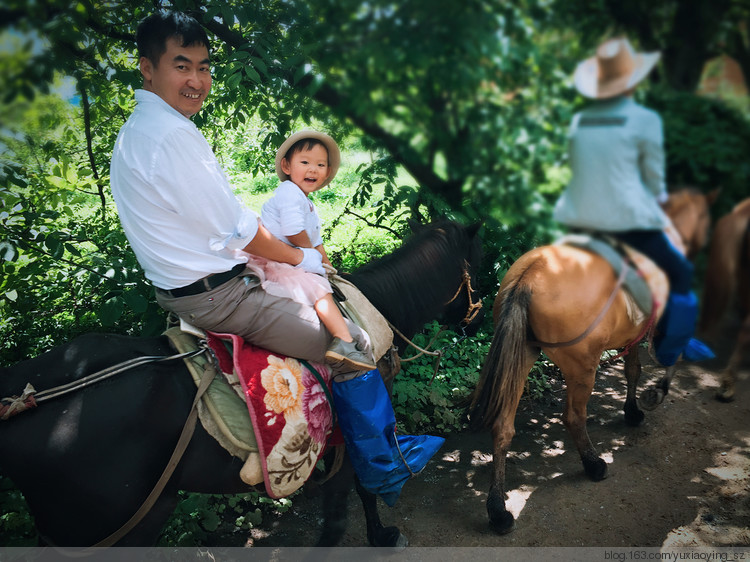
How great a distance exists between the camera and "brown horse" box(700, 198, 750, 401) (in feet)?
2.72

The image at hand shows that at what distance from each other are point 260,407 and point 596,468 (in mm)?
2356

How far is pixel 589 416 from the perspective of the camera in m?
4.05

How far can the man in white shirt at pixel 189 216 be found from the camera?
1802 mm

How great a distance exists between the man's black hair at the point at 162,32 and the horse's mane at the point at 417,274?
1.39 metres

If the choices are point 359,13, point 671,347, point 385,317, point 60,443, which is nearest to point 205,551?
point 60,443

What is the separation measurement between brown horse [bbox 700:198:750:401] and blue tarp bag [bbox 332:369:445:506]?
1.64 m

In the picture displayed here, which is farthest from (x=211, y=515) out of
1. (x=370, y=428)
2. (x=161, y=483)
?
(x=370, y=428)

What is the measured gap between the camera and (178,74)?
197 cm

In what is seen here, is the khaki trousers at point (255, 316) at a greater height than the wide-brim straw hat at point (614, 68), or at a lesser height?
lesser

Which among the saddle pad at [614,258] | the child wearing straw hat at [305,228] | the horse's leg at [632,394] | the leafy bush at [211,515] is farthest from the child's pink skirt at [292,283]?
the horse's leg at [632,394]

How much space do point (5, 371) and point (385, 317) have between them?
5.69ft

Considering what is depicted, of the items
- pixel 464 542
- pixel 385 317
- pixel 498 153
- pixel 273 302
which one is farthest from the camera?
pixel 464 542

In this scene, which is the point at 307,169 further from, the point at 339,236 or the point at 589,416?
the point at 589,416

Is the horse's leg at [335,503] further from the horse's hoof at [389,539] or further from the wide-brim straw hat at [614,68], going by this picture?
the wide-brim straw hat at [614,68]
